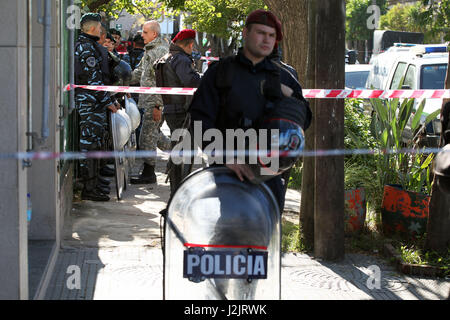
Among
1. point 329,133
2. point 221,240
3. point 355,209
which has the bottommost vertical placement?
point 355,209

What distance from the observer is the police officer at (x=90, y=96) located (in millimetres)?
8398

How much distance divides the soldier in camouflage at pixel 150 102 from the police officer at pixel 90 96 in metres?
1.22

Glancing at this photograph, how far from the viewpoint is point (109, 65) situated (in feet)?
28.7

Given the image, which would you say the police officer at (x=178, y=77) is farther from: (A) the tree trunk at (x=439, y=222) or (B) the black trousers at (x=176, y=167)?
(A) the tree trunk at (x=439, y=222)

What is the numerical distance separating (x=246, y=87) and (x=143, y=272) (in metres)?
2.18

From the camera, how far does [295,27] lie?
10.5 m

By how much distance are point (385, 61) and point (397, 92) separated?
7129 millimetres

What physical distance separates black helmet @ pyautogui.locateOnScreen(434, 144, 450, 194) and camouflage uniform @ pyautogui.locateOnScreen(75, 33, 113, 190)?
5017 mm

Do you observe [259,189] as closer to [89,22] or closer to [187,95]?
[187,95]

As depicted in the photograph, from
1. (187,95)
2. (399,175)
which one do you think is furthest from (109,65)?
(399,175)

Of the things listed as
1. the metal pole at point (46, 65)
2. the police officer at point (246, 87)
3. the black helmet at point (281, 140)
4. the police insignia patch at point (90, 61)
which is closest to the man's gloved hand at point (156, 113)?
the police insignia patch at point (90, 61)

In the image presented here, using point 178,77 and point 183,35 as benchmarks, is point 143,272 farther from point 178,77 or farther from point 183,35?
point 183,35

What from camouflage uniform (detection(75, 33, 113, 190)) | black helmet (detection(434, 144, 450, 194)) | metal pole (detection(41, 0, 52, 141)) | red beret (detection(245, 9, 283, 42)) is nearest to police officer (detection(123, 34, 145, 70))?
camouflage uniform (detection(75, 33, 113, 190))

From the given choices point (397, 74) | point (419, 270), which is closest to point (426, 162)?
point (419, 270)
